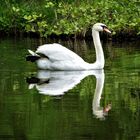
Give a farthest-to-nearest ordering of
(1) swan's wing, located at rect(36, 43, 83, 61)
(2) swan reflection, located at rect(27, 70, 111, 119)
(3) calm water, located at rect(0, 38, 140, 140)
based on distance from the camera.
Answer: (1) swan's wing, located at rect(36, 43, 83, 61) → (2) swan reflection, located at rect(27, 70, 111, 119) → (3) calm water, located at rect(0, 38, 140, 140)

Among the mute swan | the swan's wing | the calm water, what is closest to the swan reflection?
the calm water

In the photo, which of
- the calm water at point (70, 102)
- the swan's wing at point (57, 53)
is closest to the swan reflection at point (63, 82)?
the calm water at point (70, 102)

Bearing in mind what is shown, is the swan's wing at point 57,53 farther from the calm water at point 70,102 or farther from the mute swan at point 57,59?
the calm water at point 70,102

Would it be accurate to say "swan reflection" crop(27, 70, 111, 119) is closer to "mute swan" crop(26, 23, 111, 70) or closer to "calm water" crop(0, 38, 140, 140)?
"calm water" crop(0, 38, 140, 140)

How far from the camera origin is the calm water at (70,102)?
29.1 ft

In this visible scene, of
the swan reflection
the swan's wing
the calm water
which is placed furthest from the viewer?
the swan's wing

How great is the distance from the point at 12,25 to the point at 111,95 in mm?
15484

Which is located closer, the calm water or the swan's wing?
the calm water

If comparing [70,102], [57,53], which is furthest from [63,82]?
[70,102]

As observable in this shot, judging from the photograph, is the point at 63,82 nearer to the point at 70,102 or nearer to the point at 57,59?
the point at 57,59

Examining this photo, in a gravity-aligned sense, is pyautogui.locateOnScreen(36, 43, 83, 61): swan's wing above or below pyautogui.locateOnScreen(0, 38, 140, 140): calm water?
above

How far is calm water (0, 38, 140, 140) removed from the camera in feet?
29.1

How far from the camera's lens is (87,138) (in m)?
8.42

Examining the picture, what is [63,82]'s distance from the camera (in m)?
13.4
